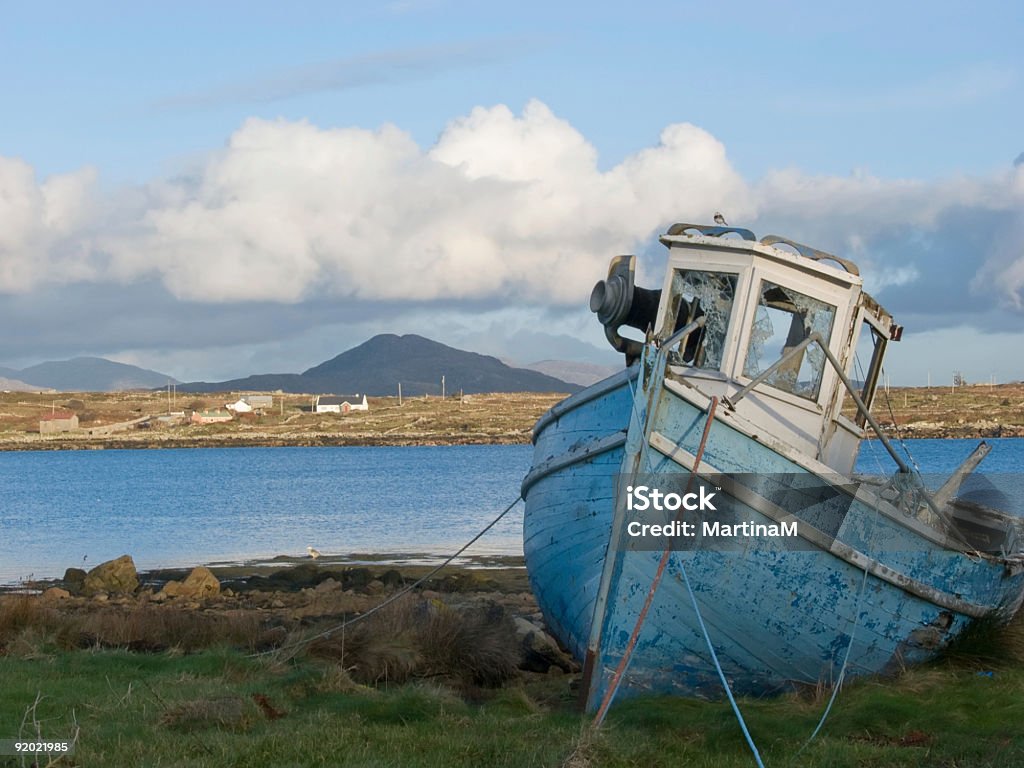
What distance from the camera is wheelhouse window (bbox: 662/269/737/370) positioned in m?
10.9

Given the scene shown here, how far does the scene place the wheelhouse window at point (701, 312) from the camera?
10.9 m

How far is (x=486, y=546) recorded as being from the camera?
29766mm

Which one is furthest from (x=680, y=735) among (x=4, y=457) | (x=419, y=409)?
(x=419, y=409)

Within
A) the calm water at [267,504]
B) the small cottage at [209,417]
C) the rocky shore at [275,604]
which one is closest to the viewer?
the rocky shore at [275,604]

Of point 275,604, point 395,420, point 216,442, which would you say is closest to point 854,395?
point 275,604

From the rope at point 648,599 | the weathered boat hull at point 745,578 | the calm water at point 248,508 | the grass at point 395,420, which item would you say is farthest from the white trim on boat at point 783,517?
the grass at point 395,420

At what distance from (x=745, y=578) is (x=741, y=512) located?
53 cm

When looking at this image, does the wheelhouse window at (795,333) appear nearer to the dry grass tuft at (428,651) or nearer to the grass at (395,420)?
the dry grass tuft at (428,651)

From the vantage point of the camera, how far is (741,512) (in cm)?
985

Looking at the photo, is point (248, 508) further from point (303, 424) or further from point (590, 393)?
point (303, 424)

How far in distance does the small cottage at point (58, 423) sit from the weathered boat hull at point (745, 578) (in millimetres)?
122804

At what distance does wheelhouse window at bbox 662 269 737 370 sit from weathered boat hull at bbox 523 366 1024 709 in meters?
0.88

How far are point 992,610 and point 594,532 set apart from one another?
11.9ft

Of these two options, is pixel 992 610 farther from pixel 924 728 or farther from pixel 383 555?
pixel 383 555
